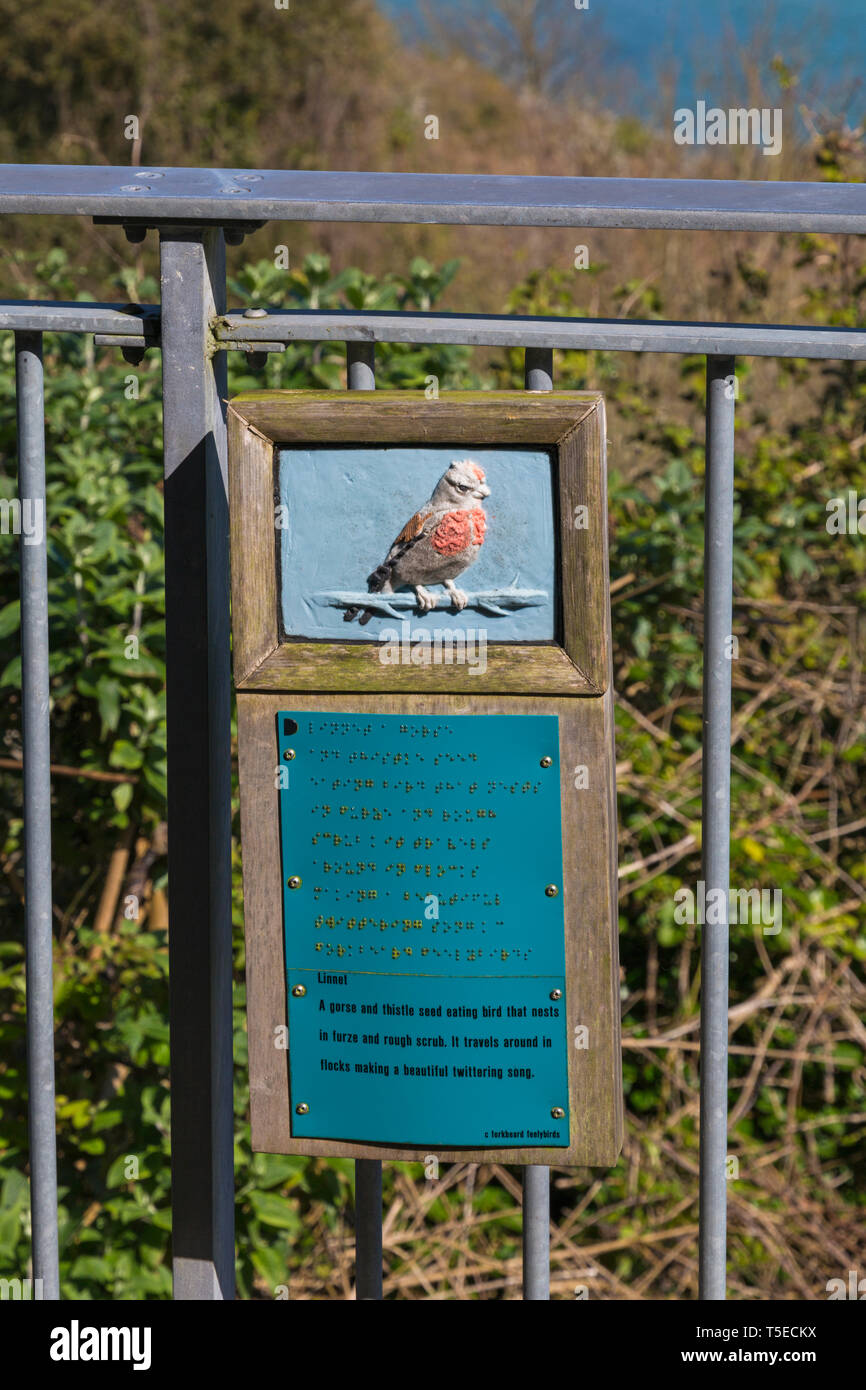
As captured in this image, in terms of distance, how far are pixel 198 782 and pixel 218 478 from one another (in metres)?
0.34

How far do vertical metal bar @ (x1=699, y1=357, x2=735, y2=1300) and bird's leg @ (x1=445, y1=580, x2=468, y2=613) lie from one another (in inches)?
10.2

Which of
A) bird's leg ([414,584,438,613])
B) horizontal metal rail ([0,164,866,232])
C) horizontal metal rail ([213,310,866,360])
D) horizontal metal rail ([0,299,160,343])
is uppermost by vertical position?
horizontal metal rail ([0,164,866,232])

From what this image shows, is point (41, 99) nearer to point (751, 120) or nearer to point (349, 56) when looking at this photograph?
point (349, 56)

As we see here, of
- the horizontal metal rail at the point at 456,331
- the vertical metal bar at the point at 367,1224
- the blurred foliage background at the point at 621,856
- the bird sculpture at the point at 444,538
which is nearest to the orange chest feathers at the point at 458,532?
the bird sculpture at the point at 444,538

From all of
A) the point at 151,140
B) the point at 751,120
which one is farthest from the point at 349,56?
the point at 751,120

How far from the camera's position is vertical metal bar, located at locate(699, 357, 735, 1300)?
1456 millimetres

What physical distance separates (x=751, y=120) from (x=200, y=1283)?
333 inches

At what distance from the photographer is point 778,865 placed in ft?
11.1

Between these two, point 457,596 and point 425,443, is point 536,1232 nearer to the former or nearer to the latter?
point 457,596

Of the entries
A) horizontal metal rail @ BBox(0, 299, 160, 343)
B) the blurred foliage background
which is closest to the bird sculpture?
horizontal metal rail @ BBox(0, 299, 160, 343)

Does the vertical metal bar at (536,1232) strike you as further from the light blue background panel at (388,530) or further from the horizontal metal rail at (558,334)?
the light blue background panel at (388,530)

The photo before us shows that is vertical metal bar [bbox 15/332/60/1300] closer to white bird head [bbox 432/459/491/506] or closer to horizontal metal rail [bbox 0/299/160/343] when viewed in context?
horizontal metal rail [bbox 0/299/160/343]

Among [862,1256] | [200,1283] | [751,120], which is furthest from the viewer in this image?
[751,120]
